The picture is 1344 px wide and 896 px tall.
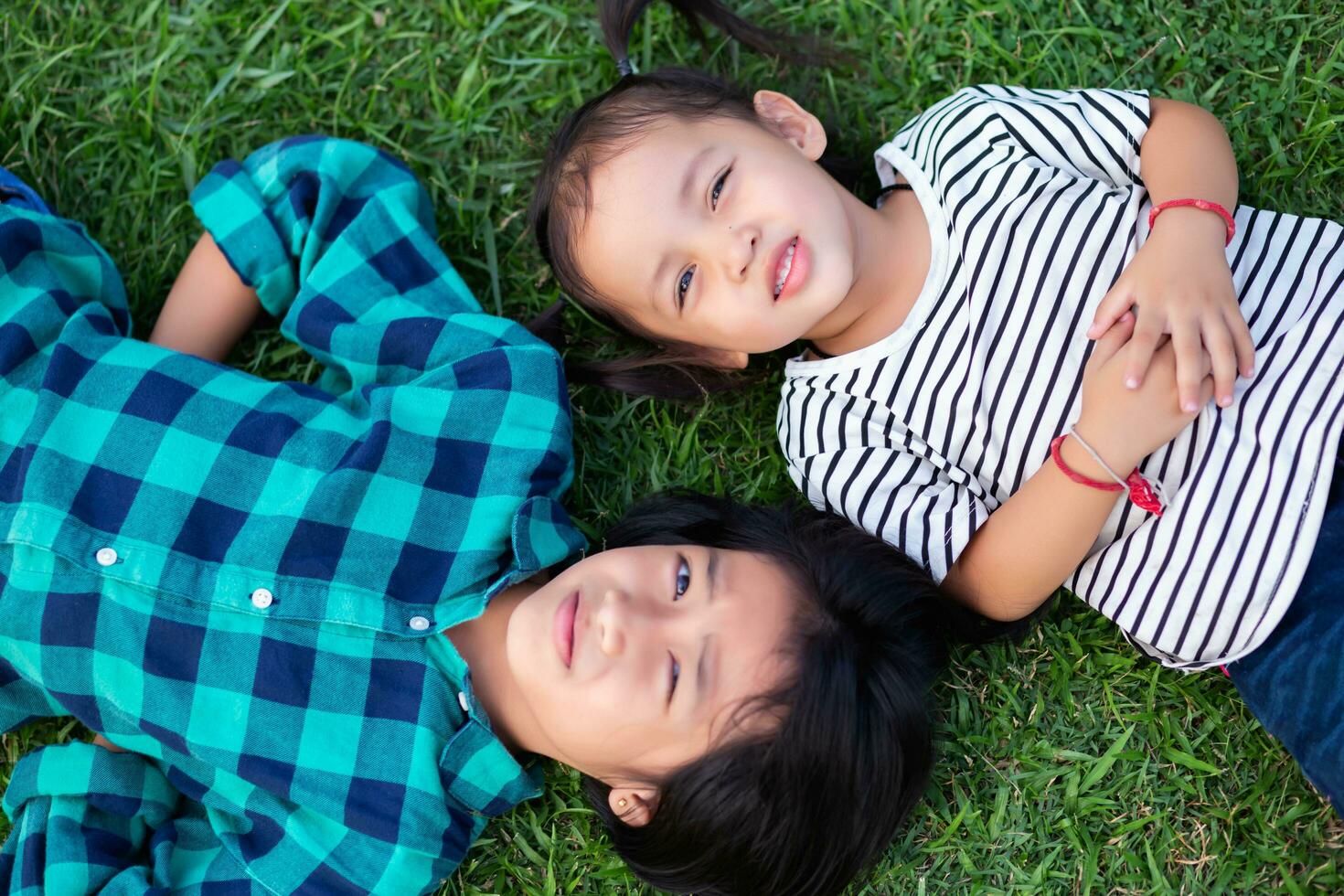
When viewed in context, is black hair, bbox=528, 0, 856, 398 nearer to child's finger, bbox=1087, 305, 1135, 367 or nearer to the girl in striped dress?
the girl in striped dress

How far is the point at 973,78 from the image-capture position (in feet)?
8.86

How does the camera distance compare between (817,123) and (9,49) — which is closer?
(817,123)

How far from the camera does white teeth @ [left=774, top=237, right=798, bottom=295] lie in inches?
85.6

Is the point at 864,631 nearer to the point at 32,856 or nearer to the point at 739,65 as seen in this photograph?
the point at 739,65

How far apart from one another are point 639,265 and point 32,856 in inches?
68.9

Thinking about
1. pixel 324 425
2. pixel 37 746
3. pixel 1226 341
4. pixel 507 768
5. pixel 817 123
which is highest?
pixel 817 123

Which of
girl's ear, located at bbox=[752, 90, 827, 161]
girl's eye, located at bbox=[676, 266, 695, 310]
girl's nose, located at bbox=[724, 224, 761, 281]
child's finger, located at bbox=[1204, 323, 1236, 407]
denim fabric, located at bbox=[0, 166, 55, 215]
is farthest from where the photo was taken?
denim fabric, located at bbox=[0, 166, 55, 215]

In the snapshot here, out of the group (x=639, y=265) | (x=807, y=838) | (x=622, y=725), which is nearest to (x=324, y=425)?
(x=639, y=265)

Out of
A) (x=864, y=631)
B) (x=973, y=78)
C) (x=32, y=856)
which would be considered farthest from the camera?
(x=973, y=78)

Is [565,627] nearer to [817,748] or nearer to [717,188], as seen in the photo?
[817,748]

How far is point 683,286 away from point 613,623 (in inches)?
29.3

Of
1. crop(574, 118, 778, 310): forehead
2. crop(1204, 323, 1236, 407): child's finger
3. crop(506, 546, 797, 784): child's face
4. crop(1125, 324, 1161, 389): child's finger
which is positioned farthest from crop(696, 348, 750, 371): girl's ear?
crop(1204, 323, 1236, 407): child's finger

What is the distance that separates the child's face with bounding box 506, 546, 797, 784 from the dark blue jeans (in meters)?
0.99

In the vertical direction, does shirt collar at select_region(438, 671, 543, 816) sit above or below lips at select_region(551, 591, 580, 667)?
below
